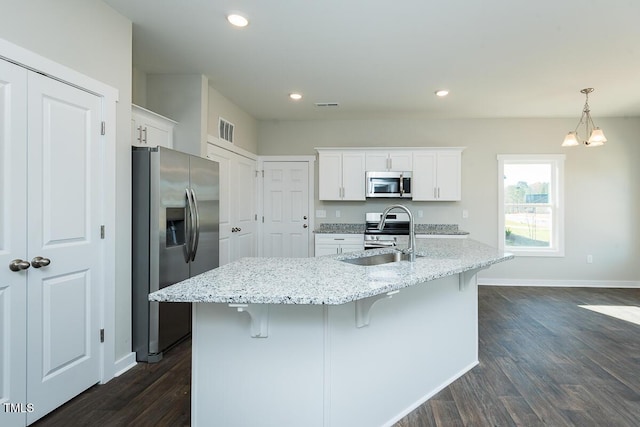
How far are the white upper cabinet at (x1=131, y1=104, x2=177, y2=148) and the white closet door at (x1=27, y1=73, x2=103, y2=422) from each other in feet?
2.10

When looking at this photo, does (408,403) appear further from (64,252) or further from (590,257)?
(590,257)

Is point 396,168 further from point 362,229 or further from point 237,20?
point 237,20

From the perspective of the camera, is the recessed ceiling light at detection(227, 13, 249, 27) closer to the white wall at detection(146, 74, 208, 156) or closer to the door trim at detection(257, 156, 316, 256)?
the white wall at detection(146, 74, 208, 156)

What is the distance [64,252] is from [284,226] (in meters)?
3.58

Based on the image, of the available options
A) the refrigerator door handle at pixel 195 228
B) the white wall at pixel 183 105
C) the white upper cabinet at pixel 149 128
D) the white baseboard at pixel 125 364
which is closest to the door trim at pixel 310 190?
the white wall at pixel 183 105

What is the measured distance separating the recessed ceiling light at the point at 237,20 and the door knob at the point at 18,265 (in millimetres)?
2065

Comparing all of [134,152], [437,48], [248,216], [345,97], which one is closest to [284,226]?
[248,216]

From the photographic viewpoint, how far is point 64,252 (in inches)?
80.2

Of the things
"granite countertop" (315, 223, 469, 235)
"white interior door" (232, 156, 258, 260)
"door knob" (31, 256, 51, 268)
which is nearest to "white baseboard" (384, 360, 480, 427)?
"door knob" (31, 256, 51, 268)

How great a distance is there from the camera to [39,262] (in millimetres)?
1869

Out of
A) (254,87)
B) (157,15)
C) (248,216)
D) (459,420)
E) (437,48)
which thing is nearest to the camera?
(459,420)

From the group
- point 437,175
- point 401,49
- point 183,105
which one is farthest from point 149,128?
point 437,175

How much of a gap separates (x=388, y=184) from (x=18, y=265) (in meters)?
4.26

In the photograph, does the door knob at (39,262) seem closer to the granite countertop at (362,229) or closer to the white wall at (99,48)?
the white wall at (99,48)
